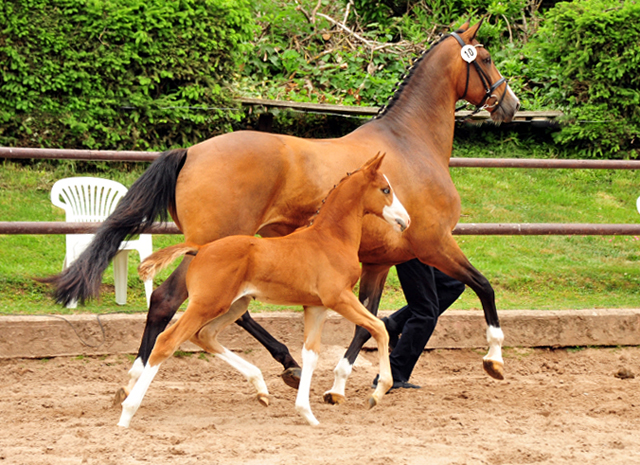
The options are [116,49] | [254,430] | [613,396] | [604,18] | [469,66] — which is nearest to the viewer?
[254,430]

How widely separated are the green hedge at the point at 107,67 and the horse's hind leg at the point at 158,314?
4.45m

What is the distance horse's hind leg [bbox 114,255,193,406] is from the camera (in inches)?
167

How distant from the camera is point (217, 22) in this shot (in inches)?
338

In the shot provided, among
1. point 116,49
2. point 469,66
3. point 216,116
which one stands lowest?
point 216,116

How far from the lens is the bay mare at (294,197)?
169 inches

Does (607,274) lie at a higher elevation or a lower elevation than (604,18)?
lower

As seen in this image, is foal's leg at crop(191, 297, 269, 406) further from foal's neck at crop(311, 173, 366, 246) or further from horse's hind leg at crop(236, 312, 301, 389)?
foal's neck at crop(311, 173, 366, 246)

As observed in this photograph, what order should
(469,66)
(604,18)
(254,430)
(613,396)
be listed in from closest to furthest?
1. (254,430)
2. (613,396)
3. (469,66)
4. (604,18)

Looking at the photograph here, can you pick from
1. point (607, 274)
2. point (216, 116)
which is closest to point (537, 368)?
point (607, 274)

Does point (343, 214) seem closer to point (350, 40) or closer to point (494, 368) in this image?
point (494, 368)

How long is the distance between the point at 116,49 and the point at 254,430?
5.79 meters

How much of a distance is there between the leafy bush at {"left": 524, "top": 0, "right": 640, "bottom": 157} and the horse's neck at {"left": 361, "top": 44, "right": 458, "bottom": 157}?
497cm

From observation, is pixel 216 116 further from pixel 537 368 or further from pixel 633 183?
pixel 633 183

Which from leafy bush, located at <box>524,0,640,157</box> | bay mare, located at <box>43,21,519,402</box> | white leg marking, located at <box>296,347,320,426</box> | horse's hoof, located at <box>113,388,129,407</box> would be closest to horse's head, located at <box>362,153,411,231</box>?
bay mare, located at <box>43,21,519,402</box>
